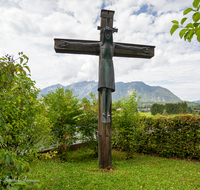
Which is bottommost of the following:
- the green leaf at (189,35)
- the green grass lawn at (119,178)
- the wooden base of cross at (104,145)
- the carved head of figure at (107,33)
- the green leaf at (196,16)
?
the green grass lawn at (119,178)

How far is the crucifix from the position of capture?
465 centimetres

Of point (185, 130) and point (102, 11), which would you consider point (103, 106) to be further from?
point (185, 130)

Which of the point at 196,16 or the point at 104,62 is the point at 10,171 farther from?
the point at 104,62

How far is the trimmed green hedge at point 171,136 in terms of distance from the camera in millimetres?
6605

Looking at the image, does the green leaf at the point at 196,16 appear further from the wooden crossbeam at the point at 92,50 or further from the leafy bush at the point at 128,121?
the leafy bush at the point at 128,121

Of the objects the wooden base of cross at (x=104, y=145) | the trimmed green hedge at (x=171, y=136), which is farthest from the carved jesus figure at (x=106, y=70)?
the trimmed green hedge at (x=171, y=136)

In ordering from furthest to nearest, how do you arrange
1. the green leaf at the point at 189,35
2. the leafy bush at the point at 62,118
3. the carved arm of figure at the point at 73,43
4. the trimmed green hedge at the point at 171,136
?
1. the trimmed green hedge at the point at 171,136
2. the leafy bush at the point at 62,118
3. the carved arm of figure at the point at 73,43
4. the green leaf at the point at 189,35

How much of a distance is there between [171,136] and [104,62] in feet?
17.0

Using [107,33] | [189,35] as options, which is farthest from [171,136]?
[189,35]

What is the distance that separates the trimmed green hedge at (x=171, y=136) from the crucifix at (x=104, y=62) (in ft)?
9.46

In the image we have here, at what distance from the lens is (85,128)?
6.70 m

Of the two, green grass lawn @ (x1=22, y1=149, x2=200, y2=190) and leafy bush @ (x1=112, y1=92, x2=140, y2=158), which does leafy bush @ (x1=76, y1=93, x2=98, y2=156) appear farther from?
green grass lawn @ (x1=22, y1=149, x2=200, y2=190)

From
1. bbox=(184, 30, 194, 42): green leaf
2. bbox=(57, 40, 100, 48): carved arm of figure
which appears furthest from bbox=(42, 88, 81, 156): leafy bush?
bbox=(184, 30, 194, 42): green leaf

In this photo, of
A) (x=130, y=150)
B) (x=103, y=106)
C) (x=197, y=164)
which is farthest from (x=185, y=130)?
(x=103, y=106)
